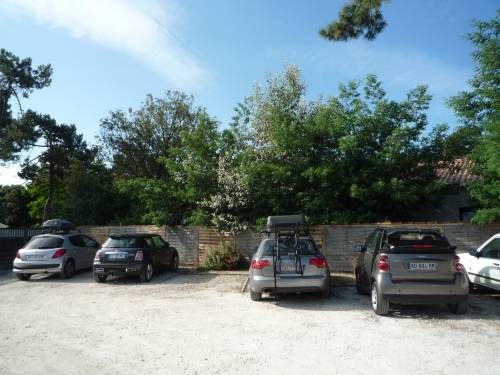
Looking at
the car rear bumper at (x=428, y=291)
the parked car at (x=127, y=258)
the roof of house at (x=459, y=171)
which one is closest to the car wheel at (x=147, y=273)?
the parked car at (x=127, y=258)

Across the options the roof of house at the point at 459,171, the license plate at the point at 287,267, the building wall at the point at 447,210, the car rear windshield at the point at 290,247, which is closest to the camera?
the license plate at the point at 287,267

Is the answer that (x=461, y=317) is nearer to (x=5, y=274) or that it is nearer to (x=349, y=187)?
(x=349, y=187)

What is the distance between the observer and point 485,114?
12.9 meters

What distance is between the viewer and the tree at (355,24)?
31.5ft

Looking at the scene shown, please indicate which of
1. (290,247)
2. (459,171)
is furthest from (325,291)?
(459,171)

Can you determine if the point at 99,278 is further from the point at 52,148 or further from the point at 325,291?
the point at 52,148

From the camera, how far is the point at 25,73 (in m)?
23.4

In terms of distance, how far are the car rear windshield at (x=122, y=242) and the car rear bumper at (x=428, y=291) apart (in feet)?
25.9

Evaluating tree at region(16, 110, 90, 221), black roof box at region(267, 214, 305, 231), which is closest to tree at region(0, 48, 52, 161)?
tree at region(16, 110, 90, 221)

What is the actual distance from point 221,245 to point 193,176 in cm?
314

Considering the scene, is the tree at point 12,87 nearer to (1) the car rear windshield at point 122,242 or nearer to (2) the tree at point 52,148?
(2) the tree at point 52,148

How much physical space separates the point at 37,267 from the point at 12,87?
15.4 meters

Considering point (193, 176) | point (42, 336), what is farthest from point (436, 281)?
point (193, 176)

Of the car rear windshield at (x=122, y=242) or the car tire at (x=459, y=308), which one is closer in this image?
the car tire at (x=459, y=308)
